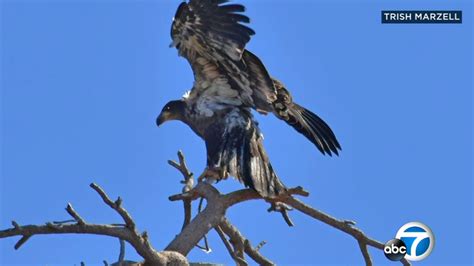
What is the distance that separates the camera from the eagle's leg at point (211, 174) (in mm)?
7328

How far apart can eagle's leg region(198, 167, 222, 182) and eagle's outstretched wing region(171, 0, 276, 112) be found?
3.08 feet

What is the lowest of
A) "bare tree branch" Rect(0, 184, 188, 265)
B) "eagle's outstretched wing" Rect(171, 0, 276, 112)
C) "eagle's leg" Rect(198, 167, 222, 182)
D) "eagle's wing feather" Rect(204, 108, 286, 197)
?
"bare tree branch" Rect(0, 184, 188, 265)

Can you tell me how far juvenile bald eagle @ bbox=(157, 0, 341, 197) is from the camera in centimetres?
782

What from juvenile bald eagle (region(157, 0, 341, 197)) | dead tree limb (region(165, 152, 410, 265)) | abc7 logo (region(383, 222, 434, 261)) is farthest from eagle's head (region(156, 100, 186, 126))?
abc7 logo (region(383, 222, 434, 261))

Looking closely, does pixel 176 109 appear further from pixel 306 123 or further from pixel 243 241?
Answer: pixel 243 241

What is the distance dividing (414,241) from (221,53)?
1923 mm

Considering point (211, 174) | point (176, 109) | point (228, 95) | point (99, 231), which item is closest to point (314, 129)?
Answer: point (228, 95)

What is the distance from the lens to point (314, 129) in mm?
8414

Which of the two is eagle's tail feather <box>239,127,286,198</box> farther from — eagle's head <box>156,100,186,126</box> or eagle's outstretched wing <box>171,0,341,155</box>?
eagle's head <box>156,100,186,126</box>

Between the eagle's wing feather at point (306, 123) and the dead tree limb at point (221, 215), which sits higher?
the eagle's wing feather at point (306, 123)

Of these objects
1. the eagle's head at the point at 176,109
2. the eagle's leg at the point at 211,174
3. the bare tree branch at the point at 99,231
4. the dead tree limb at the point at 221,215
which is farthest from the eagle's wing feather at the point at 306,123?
the bare tree branch at the point at 99,231

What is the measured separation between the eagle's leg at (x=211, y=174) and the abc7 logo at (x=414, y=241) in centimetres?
120

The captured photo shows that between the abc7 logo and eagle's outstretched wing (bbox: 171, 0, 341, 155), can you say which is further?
eagle's outstretched wing (bbox: 171, 0, 341, 155)

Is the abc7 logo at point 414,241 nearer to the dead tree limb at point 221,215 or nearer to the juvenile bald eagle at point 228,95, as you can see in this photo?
the dead tree limb at point 221,215
